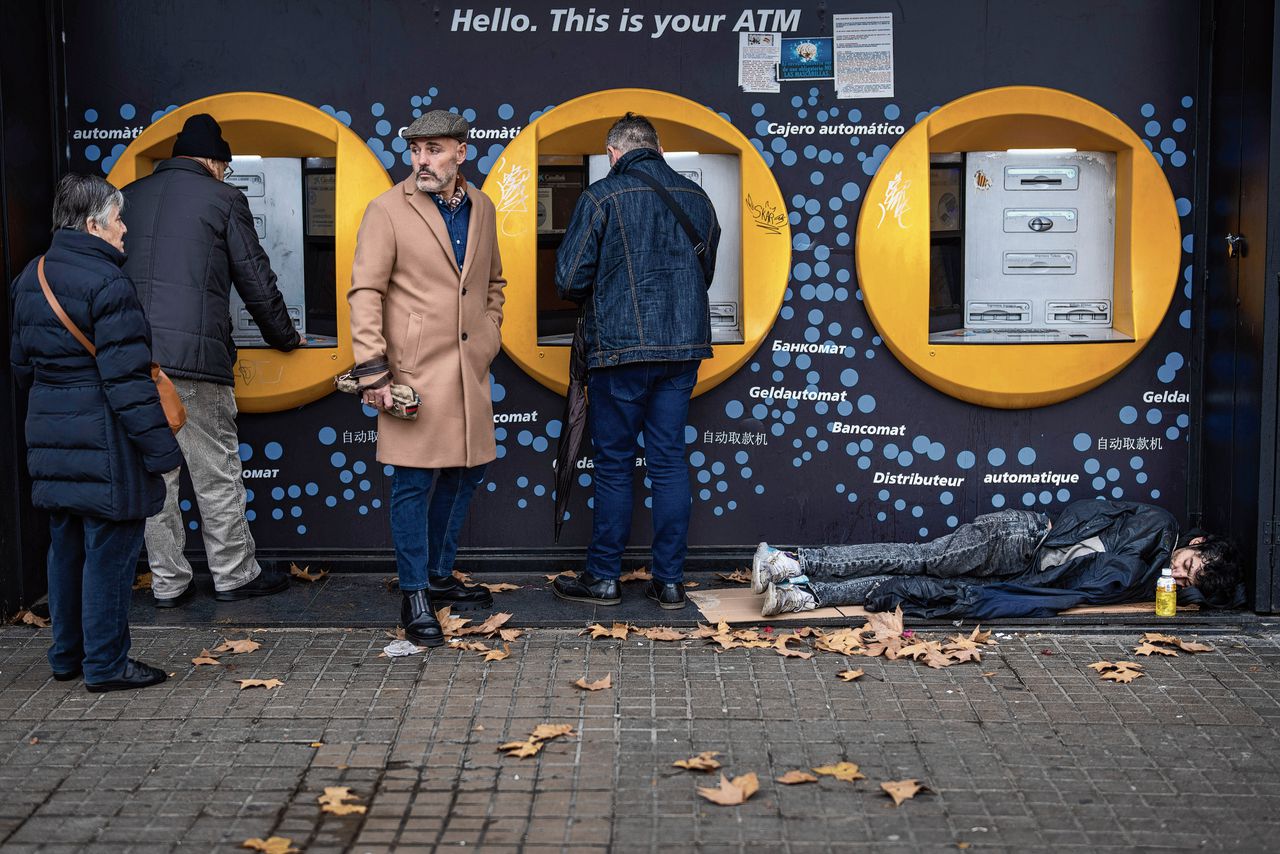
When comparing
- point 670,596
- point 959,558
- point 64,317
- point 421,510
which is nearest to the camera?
point 64,317

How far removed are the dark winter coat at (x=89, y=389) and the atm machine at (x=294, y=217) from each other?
1535 mm

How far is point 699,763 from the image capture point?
13.0 ft

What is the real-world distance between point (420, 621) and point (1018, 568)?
8.28 feet

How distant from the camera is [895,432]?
613 cm

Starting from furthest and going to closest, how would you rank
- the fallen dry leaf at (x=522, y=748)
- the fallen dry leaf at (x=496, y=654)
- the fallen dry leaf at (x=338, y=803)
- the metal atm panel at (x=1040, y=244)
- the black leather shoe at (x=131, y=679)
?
the metal atm panel at (x=1040, y=244)
the fallen dry leaf at (x=496, y=654)
the black leather shoe at (x=131, y=679)
the fallen dry leaf at (x=522, y=748)
the fallen dry leaf at (x=338, y=803)

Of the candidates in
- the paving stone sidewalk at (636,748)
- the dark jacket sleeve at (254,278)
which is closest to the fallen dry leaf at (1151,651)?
the paving stone sidewalk at (636,748)

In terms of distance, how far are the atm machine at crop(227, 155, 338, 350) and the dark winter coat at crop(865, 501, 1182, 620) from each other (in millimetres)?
2753

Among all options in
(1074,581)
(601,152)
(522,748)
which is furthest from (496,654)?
(1074,581)

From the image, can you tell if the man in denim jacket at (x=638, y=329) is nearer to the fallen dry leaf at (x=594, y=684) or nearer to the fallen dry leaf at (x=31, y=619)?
the fallen dry leaf at (x=594, y=684)

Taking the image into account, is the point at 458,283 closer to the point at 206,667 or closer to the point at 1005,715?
the point at 206,667

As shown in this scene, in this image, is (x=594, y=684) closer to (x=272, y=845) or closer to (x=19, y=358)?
(x=272, y=845)

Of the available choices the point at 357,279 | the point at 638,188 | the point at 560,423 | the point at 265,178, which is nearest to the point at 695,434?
the point at 560,423

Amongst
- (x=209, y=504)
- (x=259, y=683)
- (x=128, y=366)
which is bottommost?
(x=259, y=683)

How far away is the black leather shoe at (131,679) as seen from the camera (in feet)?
15.1
